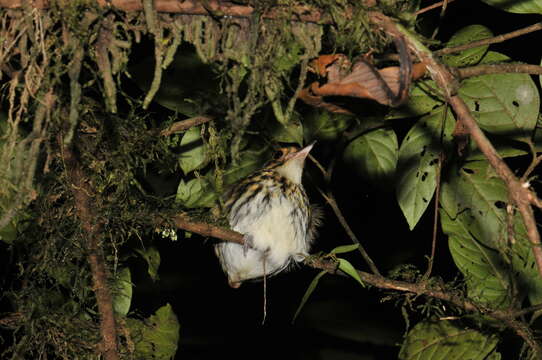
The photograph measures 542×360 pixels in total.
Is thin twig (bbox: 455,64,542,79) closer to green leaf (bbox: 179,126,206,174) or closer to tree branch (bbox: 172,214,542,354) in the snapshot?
tree branch (bbox: 172,214,542,354)

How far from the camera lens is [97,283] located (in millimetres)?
2367

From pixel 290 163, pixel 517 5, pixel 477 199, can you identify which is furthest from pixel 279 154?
pixel 517 5

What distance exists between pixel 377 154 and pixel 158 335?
109 cm

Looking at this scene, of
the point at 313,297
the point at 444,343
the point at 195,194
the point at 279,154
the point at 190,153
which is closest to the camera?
the point at 190,153

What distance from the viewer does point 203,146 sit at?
9.48 feet

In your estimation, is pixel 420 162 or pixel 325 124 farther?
pixel 325 124

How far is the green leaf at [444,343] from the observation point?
10.3 feet

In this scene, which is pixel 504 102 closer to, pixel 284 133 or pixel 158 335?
pixel 284 133

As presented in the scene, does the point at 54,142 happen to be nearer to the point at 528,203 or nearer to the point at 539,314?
the point at 528,203

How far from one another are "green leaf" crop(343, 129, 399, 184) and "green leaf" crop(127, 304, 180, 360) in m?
0.96

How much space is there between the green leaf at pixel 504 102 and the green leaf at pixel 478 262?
41 cm

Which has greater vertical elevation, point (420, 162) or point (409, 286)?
point (420, 162)

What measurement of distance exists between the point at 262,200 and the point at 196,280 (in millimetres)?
1374

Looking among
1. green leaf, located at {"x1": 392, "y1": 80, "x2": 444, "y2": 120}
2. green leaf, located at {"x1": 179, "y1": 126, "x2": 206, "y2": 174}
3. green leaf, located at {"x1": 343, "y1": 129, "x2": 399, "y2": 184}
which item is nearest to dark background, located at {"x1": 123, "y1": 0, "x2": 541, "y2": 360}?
green leaf, located at {"x1": 343, "y1": 129, "x2": 399, "y2": 184}
